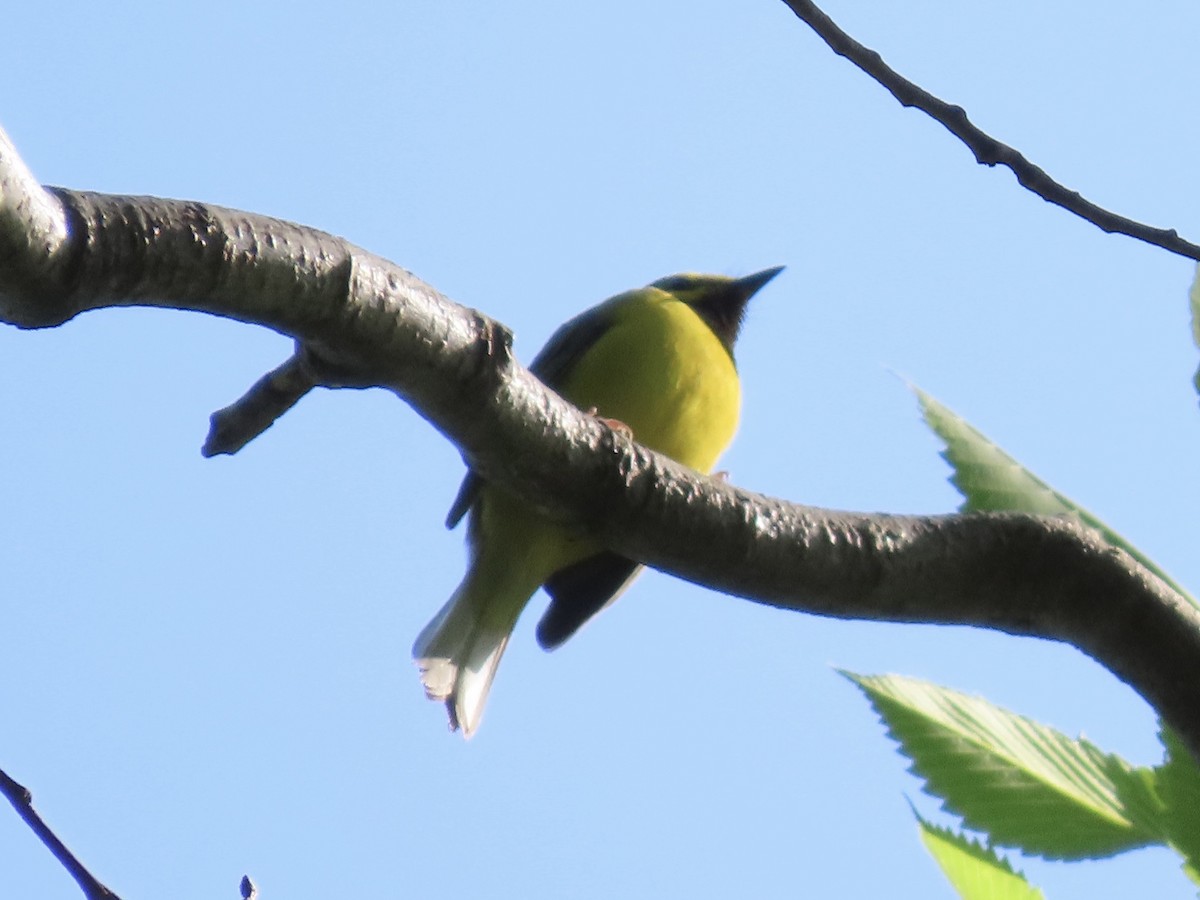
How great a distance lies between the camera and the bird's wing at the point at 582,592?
4523 mm

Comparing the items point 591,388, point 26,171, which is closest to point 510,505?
point 591,388

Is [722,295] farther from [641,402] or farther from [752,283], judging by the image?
[641,402]

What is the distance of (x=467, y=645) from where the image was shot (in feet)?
14.3

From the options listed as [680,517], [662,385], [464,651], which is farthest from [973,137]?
[464,651]

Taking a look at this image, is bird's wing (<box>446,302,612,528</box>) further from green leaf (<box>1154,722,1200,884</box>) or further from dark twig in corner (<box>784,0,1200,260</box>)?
green leaf (<box>1154,722,1200,884</box>)

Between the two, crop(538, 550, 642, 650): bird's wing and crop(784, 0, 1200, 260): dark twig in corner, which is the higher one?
crop(538, 550, 642, 650): bird's wing

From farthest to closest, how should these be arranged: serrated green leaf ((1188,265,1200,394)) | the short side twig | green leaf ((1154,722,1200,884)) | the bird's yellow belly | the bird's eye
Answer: the bird's eye → the bird's yellow belly → the short side twig → serrated green leaf ((1188,265,1200,394)) → green leaf ((1154,722,1200,884))

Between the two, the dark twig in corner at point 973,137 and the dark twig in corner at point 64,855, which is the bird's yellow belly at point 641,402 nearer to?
the dark twig in corner at point 973,137

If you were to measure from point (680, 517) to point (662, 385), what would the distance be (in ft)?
7.61

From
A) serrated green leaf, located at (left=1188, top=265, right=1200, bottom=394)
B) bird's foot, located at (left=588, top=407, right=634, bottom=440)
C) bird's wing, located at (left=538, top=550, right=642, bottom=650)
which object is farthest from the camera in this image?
bird's wing, located at (left=538, top=550, right=642, bottom=650)

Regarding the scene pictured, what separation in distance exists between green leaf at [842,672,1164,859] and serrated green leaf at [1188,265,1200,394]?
1.49 feet

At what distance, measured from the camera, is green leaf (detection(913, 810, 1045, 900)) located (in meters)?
1.65

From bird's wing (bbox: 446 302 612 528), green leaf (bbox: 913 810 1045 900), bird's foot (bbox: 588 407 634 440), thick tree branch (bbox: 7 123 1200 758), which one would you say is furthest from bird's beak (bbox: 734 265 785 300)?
green leaf (bbox: 913 810 1045 900)

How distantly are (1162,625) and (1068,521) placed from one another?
196 mm
